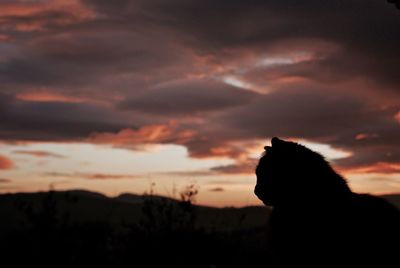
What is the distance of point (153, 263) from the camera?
13.5 metres

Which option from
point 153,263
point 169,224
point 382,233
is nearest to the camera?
point 382,233

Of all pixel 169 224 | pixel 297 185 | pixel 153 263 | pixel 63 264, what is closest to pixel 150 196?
pixel 169 224

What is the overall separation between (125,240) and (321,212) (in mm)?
6681

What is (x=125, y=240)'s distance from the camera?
14695mm

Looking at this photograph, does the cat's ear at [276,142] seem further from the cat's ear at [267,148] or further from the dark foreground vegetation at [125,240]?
the dark foreground vegetation at [125,240]

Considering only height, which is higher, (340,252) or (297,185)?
(297,185)

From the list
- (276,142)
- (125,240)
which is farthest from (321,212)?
(125,240)

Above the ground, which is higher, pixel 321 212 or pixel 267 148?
pixel 267 148

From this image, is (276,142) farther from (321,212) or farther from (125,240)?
(125,240)

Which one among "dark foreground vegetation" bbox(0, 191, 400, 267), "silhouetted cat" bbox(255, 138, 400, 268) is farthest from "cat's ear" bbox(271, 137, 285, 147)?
"dark foreground vegetation" bbox(0, 191, 400, 267)

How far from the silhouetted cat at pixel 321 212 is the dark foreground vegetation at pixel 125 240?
14.3 ft

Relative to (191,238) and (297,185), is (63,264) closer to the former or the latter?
(191,238)

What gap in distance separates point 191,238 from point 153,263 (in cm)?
151

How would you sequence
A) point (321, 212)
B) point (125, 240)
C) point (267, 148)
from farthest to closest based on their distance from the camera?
point (125, 240) → point (267, 148) → point (321, 212)
